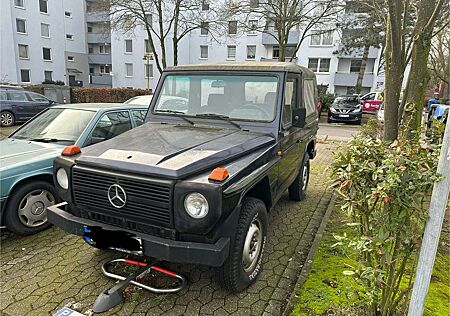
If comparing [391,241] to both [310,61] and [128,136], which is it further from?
[310,61]

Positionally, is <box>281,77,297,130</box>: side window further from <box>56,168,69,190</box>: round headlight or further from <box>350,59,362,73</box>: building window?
<box>350,59,362,73</box>: building window

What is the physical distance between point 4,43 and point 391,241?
128 ft

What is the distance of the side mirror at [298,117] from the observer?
387 centimetres

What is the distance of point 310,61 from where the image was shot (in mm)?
35531

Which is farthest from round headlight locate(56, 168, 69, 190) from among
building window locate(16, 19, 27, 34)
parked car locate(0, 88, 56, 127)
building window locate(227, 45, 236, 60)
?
building window locate(16, 19, 27, 34)

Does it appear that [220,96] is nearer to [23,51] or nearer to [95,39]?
[23,51]

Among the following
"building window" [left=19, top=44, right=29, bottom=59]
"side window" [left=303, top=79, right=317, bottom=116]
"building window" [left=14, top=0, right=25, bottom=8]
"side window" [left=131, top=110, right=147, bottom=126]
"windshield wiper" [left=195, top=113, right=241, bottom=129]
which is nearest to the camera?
"windshield wiper" [left=195, top=113, right=241, bottom=129]

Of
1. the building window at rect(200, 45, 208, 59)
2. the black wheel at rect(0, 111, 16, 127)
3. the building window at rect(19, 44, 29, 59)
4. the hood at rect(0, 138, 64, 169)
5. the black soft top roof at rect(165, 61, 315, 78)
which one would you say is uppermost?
the building window at rect(200, 45, 208, 59)

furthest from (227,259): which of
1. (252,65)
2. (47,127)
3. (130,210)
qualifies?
(47,127)

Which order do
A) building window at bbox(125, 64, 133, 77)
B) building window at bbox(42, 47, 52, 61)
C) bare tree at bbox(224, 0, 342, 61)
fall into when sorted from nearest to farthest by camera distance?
bare tree at bbox(224, 0, 342, 61), building window at bbox(42, 47, 52, 61), building window at bbox(125, 64, 133, 77)

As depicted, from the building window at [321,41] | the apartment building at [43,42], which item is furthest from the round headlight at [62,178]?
the apartment building at [43,42]

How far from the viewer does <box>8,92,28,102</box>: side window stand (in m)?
13.4

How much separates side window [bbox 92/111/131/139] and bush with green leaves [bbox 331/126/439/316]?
11.9ft

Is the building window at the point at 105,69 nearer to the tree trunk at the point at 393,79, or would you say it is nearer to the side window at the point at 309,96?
the side window at the point at 309,96
